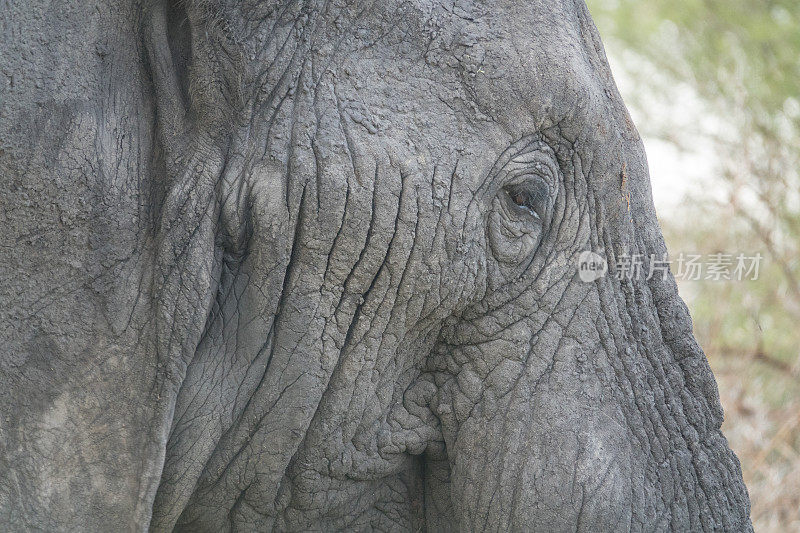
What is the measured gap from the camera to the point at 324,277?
6.60ft

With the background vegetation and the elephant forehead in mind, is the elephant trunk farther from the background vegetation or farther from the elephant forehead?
the background vegetation

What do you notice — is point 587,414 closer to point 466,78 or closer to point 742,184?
point 466,78

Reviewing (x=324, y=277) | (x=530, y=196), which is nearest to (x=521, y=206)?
(x=530, y=196)

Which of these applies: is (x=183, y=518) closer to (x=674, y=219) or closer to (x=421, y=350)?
(x=421, y=350)

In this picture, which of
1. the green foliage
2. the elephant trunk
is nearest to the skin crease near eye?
the elephant trunk

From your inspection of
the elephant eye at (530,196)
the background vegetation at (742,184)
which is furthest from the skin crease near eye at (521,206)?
the background vegetation at (742,184)

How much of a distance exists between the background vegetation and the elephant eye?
370cm

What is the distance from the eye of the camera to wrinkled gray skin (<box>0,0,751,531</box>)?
189 cm

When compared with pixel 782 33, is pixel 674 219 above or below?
below

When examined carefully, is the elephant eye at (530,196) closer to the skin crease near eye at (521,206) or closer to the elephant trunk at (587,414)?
the skin crease near eye at (521,206)

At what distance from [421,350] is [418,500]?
410 mm

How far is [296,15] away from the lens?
1.99 m

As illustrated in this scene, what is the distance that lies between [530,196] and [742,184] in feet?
17.4

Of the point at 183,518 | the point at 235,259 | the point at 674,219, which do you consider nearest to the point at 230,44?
the point at 235,259
